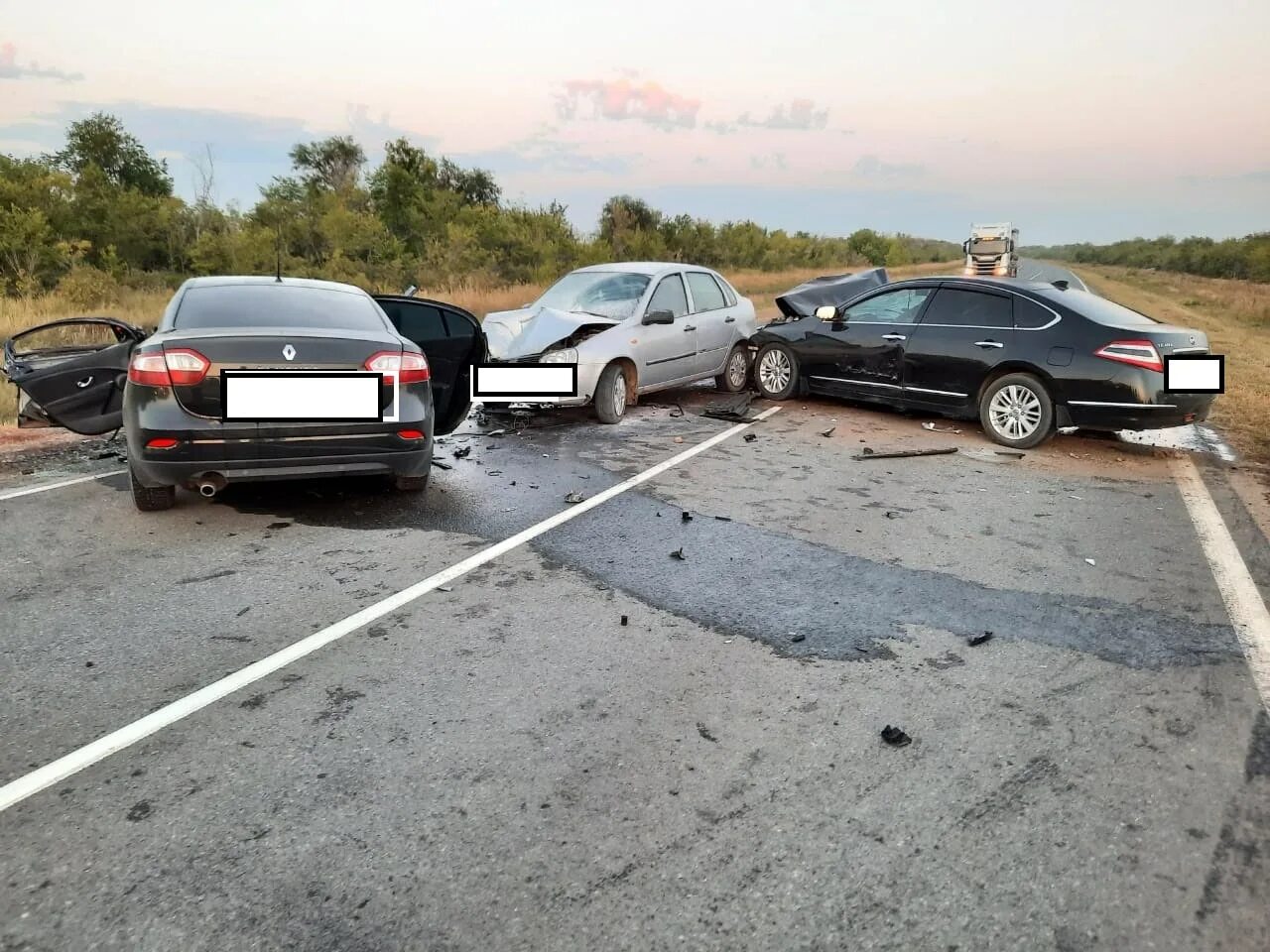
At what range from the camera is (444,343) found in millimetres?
7594

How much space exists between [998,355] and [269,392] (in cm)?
681

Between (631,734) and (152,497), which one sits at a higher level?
(152,497)

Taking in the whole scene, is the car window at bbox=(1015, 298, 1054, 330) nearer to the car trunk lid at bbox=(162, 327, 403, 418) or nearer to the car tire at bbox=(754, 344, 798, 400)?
the car tire at bbox=(754, 344, 798, 400)

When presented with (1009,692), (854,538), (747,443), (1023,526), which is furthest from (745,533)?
(747,443)

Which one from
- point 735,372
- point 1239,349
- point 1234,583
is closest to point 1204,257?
point 1239,349

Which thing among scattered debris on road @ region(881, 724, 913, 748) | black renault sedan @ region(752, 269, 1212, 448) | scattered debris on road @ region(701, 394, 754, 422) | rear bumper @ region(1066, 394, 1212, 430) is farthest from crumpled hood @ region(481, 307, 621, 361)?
scattered debris on road @ region(881, 724, 913, 748)

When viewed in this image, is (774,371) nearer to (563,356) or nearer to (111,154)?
(563,356)

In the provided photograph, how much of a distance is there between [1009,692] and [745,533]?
2.36 m

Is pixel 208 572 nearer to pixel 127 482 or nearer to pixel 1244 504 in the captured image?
pixel 127 482

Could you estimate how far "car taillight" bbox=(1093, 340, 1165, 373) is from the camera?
779 centimetres

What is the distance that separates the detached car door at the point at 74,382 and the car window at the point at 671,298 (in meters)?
5.38

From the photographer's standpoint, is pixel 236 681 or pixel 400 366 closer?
pixel 236 681

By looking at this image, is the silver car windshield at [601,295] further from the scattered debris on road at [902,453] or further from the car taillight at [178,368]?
the car taillight at [178,368]

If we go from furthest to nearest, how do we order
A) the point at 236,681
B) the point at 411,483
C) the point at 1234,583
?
the point at 411,483 < the point at 1234,583 < the point at 236,681
